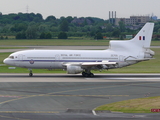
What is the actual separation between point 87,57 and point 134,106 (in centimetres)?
2165

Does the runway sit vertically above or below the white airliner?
below

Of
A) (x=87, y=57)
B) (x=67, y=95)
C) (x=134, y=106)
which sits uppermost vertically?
(x=87, y=57)

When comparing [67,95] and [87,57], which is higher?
[87,57]

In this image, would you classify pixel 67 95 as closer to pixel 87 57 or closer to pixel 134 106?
pixel 134 106

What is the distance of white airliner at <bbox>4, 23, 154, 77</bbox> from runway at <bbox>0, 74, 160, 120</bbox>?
2426 mm

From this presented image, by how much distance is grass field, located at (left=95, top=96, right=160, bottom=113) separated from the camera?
2752cm

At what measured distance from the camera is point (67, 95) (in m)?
34.8

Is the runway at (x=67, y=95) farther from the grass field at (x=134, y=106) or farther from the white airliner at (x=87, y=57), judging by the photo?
the white airliner at (x=87, y=57)

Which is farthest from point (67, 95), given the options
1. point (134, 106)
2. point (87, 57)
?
point (87, 57)

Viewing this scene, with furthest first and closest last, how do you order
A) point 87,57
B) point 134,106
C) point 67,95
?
point 87,57
point 67,95
point 134,106

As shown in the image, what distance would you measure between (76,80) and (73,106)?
1675 centimetres

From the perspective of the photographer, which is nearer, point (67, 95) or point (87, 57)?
point (67, 95)

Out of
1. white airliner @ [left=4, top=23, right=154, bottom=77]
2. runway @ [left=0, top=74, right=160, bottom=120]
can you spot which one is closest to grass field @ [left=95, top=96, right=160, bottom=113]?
runway @ [left=0, top=74, right=160, bottom=120]

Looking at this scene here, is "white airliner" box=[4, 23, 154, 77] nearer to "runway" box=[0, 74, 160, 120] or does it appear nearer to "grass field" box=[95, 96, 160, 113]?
"runway" box=[0, 74, 160, 120]
